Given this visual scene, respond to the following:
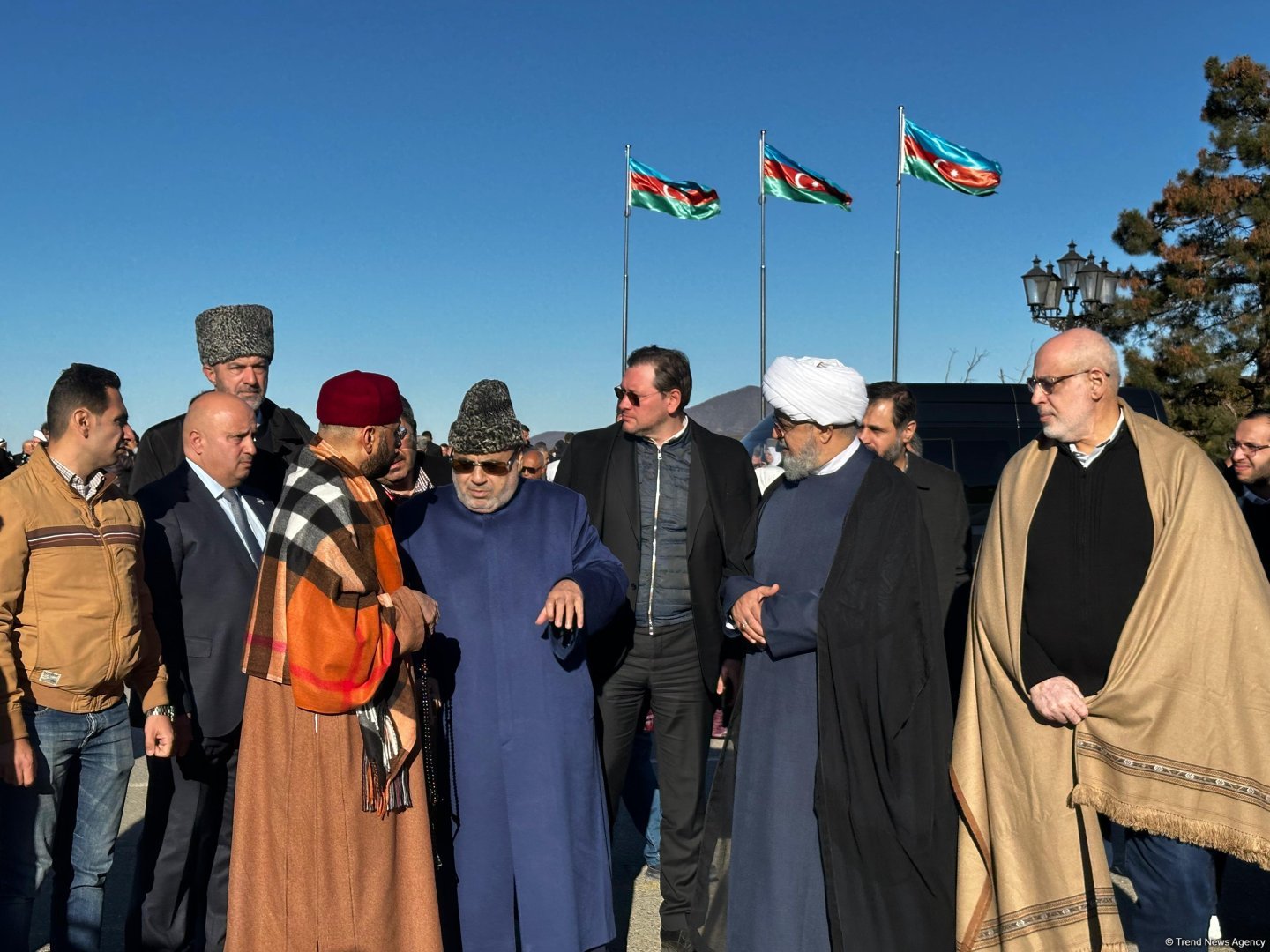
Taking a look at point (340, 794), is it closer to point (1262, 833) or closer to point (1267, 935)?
point (1262, 833)

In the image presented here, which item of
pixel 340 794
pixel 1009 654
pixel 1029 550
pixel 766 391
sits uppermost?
pixel 766 391

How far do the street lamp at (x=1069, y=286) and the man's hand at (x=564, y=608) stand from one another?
12.0m

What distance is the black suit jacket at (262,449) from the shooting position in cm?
446

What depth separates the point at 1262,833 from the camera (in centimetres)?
318

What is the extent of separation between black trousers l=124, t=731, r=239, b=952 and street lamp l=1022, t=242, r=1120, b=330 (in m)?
12.4

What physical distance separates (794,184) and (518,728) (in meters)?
20.2

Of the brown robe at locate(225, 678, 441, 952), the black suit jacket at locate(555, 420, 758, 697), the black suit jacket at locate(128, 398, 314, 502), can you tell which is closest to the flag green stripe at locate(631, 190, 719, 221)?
the black suit jacket at locate(555, 420, 758, 697)

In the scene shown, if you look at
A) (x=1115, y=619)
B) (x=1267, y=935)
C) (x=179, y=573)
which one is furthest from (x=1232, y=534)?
(x=179, y=573)

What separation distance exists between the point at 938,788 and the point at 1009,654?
497mm

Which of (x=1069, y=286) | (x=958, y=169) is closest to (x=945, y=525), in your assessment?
(x=1069, y=286)

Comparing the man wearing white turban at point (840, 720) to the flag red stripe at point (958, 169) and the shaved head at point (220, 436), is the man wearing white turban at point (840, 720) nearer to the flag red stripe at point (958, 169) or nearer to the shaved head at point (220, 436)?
the shaved head at point (220, 436)

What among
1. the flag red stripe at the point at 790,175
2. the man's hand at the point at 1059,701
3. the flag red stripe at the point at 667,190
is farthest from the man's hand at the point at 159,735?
the flag red stripe at the point at 667,190

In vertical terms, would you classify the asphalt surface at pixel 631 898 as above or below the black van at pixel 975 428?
below

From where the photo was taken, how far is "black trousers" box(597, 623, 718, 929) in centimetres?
442
